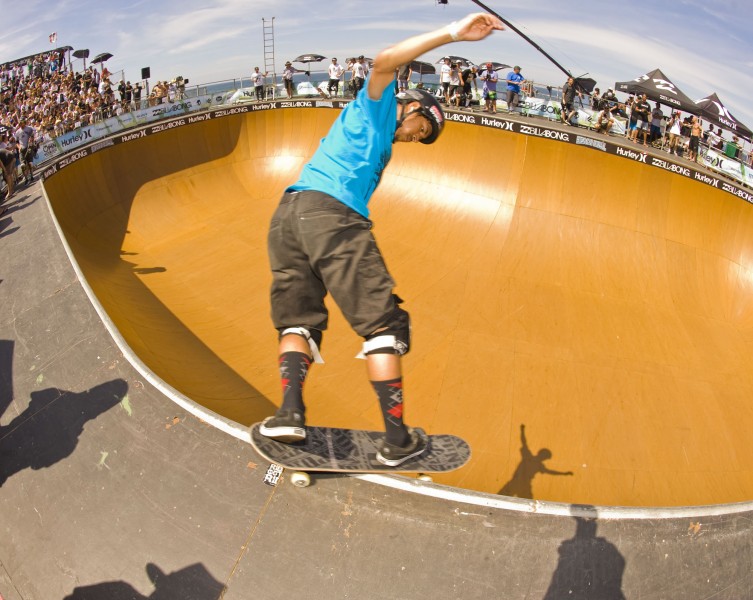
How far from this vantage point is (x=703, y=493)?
6.82 metres

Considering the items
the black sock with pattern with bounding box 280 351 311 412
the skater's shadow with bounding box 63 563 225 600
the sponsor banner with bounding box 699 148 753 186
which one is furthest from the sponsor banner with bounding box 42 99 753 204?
the black sock with pattern with bounding box 280 351 311 412

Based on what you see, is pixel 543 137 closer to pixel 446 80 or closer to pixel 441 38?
pixel 446 80

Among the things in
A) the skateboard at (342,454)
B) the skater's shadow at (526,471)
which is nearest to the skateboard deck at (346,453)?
the skateboard at (342,454)

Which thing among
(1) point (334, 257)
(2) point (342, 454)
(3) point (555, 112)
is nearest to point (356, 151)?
(1) point (334, 257)

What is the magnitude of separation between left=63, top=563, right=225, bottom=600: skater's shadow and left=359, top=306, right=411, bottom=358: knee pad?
1981mm

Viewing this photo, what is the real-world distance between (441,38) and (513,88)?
47.6ft

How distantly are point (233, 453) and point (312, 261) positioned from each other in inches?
77.6

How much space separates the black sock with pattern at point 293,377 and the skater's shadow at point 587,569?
6.63 ft

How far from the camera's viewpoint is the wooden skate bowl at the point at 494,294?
7.43m

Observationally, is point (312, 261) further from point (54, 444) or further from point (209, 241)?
point (209, 241)

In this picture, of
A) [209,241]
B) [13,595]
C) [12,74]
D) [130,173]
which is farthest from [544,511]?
[12,74]

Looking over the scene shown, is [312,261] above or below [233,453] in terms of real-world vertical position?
above

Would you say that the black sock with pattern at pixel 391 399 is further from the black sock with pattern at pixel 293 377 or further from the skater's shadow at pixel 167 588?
the skater's shadow at pixel 167 588

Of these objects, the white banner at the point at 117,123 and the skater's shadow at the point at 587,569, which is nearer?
the skater's shadow at the point at 587,569
